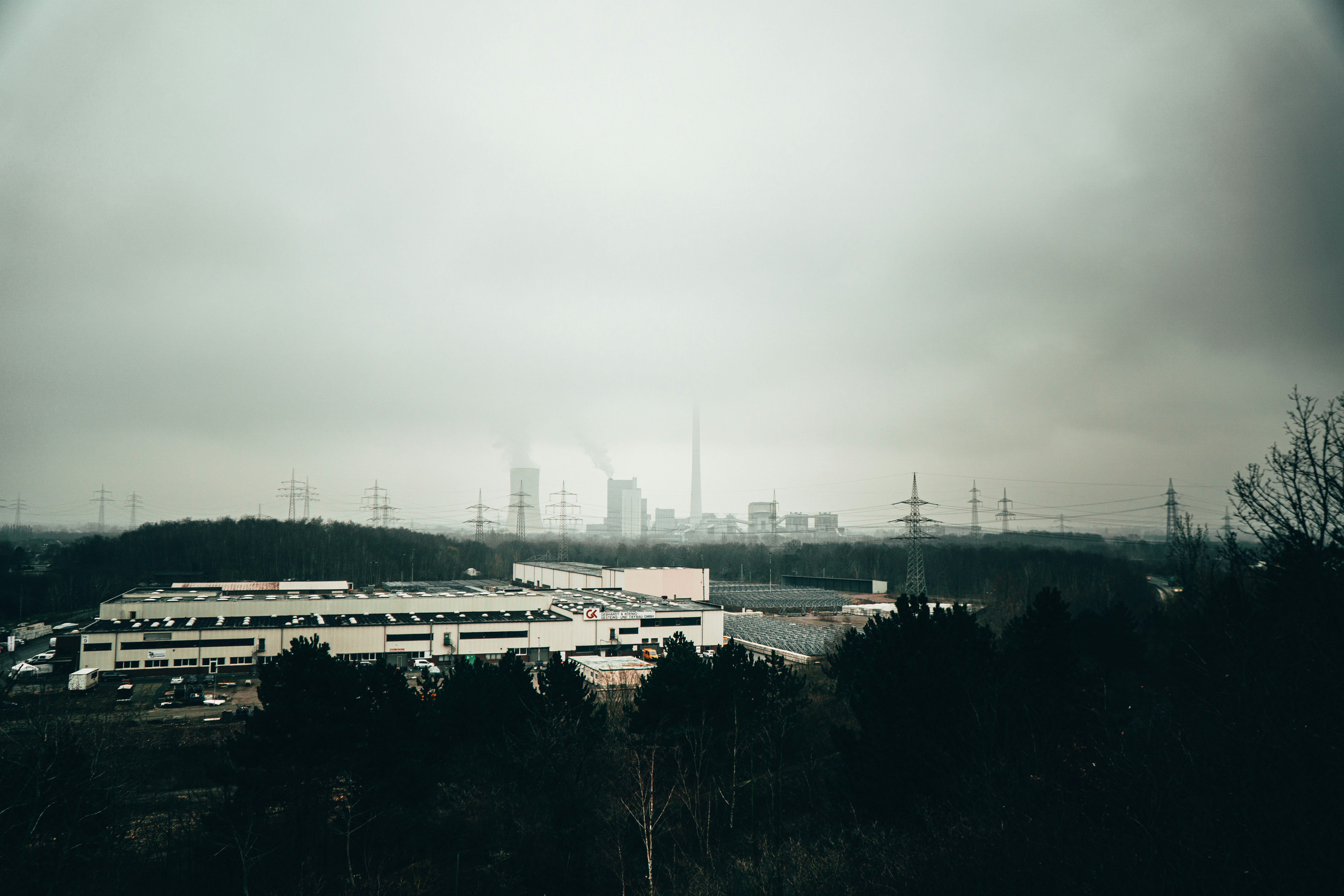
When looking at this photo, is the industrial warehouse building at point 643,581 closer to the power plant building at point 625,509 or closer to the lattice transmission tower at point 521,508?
the lattice transmission tower at point 521,508

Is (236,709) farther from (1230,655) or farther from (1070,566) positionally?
(1070,566)

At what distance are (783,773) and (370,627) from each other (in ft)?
50.9

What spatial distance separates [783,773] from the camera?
10812 millimetres

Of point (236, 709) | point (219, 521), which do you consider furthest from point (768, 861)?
point (219, 521)

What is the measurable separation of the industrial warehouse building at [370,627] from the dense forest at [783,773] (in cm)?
697

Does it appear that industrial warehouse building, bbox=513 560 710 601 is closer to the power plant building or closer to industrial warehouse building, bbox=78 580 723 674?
industrial warehouse building, bbox=78 580 723 674

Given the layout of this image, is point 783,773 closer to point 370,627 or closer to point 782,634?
point 370,627

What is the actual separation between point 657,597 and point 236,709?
764 inches

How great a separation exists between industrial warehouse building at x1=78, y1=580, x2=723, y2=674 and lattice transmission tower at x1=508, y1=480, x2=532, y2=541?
→ 80.5 feet

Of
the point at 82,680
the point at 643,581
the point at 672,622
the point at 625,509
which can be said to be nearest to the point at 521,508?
the point at 643,581

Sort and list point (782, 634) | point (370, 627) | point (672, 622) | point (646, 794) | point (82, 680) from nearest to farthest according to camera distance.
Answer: point (646, 794) < point (82, 680) < point (370, 627) < point (672, 622) < point (782, 634)

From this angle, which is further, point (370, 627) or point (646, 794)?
point (370, 627)

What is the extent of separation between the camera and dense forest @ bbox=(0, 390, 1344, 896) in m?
3.60

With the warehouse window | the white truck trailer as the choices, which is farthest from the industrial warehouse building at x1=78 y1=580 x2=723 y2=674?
the white truck trailer
